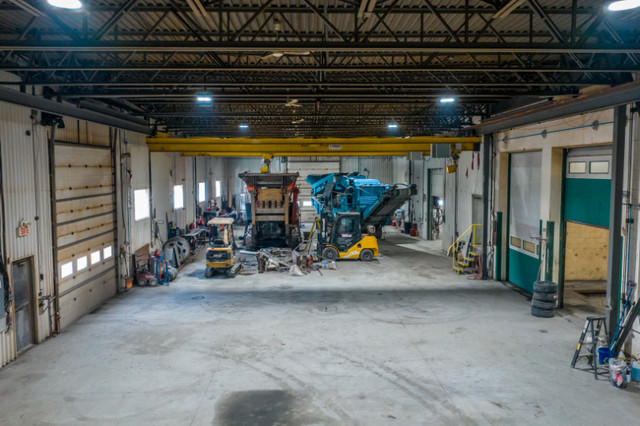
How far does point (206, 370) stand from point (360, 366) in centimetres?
290

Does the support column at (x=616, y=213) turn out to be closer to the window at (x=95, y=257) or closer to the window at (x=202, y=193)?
the window at (x=95, y=257)

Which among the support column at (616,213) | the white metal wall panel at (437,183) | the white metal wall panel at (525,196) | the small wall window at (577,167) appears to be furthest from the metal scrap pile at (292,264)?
the support column at (616,213)

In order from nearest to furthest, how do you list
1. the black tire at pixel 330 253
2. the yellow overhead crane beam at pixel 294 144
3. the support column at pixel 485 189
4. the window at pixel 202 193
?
the support column at pixel 485 189, the yellow overhead crane beam at pixel 294 144, the black tire at pixel 330 253, the window at pixel 202 193

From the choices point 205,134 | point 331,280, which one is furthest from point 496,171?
point 205,134

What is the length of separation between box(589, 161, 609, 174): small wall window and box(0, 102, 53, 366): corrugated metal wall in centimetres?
1308

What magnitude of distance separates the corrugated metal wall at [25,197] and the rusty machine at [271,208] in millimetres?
10115

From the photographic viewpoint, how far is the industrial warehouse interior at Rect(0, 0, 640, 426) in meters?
7.17

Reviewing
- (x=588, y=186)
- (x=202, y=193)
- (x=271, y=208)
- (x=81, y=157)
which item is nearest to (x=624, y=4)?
(x=588, y=186)

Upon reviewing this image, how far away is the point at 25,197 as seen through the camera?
9570 mm

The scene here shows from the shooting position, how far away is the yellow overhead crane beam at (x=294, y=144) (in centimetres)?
1675

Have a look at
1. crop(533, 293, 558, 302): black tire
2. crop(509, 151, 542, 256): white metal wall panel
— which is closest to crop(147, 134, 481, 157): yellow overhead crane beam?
crop(509, 151, 542, 256): white metal wall panel

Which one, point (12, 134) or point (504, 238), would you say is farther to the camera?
point (504, 238)

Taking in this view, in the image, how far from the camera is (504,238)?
15.5 m

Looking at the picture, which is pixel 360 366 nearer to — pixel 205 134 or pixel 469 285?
pixel 469 285
